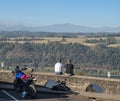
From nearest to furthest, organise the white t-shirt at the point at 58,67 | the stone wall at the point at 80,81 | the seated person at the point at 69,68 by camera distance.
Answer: the stone wall at the point at 80,81, the seated person at the point at 69,68, the white t-shirt at the point at 58,67

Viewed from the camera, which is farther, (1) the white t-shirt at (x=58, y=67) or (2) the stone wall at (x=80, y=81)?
(1) the white t-shirt at (x=58, y=67)

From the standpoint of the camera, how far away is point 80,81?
27453mm

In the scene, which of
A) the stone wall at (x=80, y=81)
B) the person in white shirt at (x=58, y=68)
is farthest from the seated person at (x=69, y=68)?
the person in white shirt at (x=58, y=68)

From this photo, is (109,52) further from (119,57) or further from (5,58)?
(5,58)

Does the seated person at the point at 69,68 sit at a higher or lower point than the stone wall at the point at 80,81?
higher

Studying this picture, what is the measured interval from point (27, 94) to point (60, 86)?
3.53 metres

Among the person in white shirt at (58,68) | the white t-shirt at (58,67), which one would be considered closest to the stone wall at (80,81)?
the person in white shirt at (58,68)

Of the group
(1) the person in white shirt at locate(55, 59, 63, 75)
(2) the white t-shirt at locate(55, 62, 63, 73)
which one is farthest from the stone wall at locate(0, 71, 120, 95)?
(2) the white t-shirt at locate(55, 62, 63, 73)

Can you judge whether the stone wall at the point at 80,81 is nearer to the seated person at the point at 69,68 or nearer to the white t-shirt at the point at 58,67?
the seated person at the point at 69,68

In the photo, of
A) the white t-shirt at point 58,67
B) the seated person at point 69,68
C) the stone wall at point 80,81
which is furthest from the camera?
the white t-shirt at point 58,67

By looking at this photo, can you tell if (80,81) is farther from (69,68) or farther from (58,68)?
(58,68)

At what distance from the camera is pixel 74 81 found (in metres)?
27.3

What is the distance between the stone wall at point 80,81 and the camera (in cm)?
2571

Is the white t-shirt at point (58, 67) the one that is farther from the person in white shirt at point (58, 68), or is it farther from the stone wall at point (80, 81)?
the stone wall at point (80, 81)
